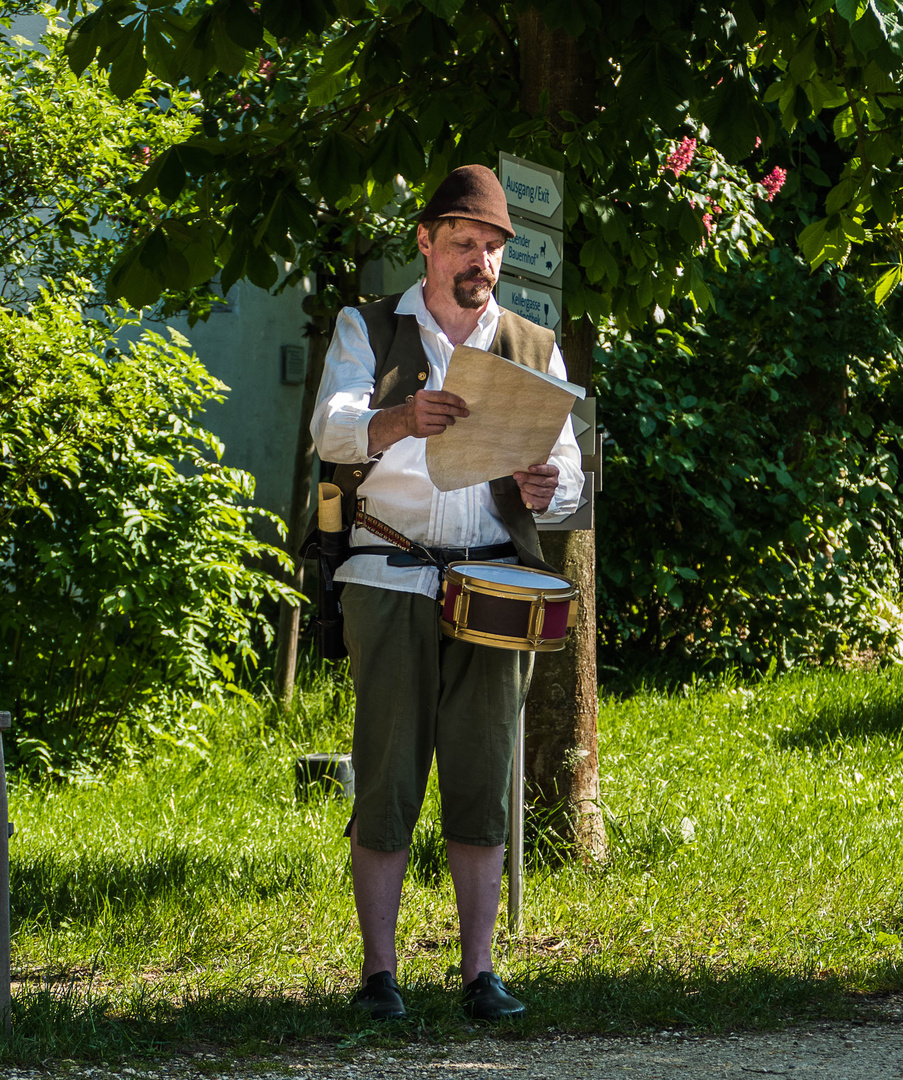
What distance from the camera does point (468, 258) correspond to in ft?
11.8

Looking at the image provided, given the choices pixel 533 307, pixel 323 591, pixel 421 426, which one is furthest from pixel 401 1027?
pixel 533 307

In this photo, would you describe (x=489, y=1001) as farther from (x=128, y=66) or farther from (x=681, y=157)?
(x=681, y=157)

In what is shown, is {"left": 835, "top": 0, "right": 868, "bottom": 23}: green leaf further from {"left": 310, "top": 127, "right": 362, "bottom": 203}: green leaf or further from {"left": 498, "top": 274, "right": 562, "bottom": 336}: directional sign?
{"left": 310, "top": 127, "right": 362, "bottom": 203}: green leaf

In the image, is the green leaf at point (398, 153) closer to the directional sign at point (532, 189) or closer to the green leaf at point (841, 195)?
the directional sign at point (532, 189)

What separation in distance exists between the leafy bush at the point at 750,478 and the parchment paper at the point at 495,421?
5.44m

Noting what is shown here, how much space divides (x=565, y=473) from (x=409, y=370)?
528 millimetres

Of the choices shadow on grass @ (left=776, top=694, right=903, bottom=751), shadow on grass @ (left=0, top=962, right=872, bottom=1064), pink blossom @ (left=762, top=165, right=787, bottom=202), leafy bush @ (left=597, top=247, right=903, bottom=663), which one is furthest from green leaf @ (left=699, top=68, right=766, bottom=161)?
leafy bush @ (left=597, top=247, right=903, bottom=663)

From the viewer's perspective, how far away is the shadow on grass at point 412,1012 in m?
3.33

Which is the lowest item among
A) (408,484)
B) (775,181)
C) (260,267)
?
(408,484)

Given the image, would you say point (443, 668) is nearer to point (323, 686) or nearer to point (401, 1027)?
point (401, 1027)

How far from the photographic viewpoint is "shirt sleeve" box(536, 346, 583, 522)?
369cm

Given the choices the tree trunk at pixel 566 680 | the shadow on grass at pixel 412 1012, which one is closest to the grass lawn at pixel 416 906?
the shadow on grass at pixel 412 1012

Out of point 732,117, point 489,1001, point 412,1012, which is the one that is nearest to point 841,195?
point 732,117

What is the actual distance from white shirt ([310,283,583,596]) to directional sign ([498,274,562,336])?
55 centimetres
